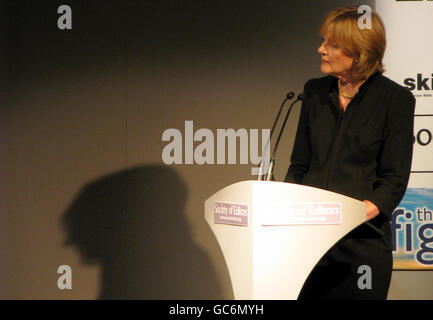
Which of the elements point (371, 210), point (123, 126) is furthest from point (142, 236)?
point (371, 210)

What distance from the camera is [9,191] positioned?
4.13 m

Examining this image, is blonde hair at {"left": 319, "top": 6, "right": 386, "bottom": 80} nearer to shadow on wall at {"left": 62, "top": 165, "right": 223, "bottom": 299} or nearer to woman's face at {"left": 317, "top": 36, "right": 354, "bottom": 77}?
woman's face at {"left": 317, "top": 36, "right": 354, "bottom": 77}

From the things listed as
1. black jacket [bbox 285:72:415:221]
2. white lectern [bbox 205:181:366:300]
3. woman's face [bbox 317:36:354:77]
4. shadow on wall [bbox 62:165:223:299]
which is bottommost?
shadow on wall [bbox 62:165:223:299]

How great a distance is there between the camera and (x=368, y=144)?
7.89 feet

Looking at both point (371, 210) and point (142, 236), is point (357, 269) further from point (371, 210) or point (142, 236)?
point (142, 236)

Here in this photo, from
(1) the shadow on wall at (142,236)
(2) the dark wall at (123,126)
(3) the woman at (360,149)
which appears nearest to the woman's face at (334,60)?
(3) the woman at (360,149)

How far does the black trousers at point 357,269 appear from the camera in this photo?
237 cm

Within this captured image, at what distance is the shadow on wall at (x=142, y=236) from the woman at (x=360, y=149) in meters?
1.71

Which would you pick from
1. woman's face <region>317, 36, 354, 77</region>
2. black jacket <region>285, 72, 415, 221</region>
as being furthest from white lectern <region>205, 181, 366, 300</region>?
woman's face <region>317, 36, 354, 77</region>

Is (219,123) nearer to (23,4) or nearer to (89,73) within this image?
(89,73)

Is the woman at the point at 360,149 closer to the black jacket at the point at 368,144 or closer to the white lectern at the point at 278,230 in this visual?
the black jacket at the point at 368,144

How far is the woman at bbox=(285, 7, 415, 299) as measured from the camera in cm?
238

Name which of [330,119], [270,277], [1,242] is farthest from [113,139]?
[270,277]

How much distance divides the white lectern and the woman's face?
2.06 feet
